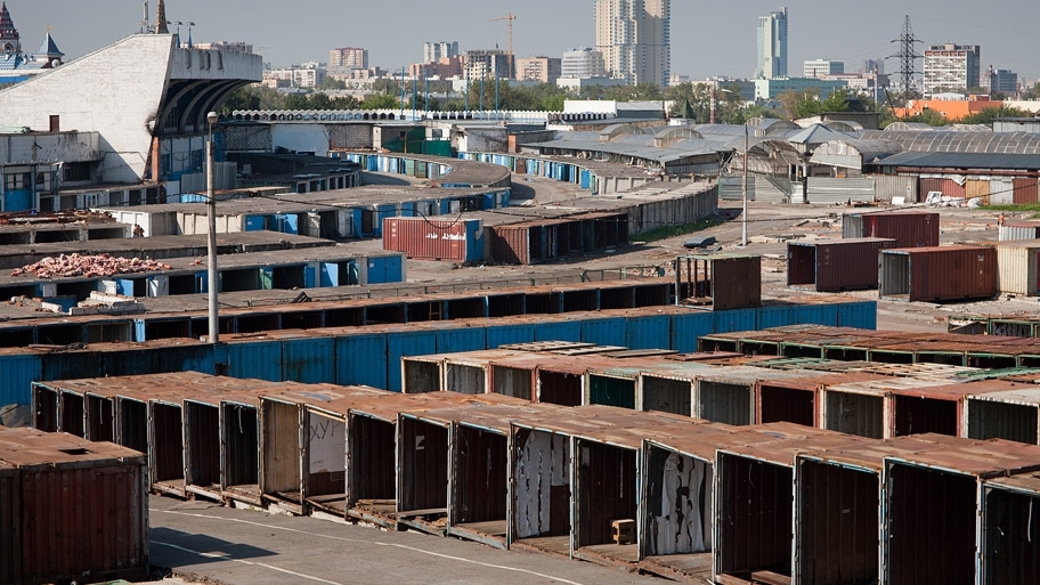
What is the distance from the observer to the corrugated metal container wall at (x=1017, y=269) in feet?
195

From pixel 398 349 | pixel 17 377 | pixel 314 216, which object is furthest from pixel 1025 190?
pixel 17 377

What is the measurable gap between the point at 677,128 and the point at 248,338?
108882mm

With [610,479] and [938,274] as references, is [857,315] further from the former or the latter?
[610,479]

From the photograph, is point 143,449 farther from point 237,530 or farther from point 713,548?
point 713,548

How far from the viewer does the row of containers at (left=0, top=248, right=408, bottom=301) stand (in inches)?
1962

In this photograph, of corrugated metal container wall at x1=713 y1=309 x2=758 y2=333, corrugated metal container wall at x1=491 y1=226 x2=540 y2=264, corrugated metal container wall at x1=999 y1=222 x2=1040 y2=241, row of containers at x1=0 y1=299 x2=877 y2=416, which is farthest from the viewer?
corrugated metal container wall at x1=491 y1=226 x2=540 y2=264

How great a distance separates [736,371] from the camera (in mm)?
30156

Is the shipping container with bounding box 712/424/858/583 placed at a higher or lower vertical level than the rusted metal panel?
lower

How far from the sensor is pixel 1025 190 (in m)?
98.6

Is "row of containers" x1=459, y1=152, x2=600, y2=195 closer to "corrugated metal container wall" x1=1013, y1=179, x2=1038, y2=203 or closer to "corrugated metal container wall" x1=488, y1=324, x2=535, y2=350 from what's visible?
"corrugated metal container wall" x1=1013, y1=179, x2=1038, y2=203

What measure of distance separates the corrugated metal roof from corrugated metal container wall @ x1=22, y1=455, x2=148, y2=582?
8773 cm

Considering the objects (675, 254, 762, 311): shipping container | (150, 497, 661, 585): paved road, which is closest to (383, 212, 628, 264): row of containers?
(675, 254, 762, 311): shipping container

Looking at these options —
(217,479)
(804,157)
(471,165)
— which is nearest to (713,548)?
(217,479)

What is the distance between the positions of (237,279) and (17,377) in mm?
21381
